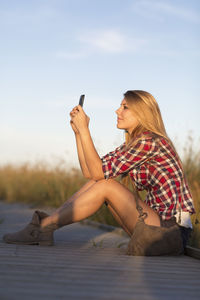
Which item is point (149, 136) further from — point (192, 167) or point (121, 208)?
point (192, 167)

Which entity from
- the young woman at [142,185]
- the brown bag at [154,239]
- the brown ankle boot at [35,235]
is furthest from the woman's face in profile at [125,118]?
the brown ankle boot at [35,235]

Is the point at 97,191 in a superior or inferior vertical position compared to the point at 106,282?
superior

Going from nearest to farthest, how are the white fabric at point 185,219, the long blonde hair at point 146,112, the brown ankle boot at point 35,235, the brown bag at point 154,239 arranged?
the brown bag at point 154,239, the white fabric at point 185,219, the long blonde hair at point 146,112, the brown ankle boot at point 35,235

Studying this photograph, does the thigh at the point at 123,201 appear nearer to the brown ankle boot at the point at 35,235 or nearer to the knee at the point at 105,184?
the knee at the point at 105,184

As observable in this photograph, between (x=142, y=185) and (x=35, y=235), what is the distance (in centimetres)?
85

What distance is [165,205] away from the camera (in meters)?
3.46

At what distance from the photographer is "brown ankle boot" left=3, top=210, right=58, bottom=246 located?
3.75 metres

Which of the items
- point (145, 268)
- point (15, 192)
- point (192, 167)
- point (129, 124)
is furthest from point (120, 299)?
point (15, 192)

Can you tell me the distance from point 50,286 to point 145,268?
32.1 inches

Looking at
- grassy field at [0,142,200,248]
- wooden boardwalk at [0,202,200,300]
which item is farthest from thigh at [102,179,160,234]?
grassy field at [0,142,200,248]

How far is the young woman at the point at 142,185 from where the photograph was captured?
339cm

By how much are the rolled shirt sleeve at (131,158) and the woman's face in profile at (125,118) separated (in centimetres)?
24

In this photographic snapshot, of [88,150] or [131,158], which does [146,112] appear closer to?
[131,158]

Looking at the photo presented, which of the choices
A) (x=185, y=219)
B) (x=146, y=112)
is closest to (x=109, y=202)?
(x=185, y=219)
